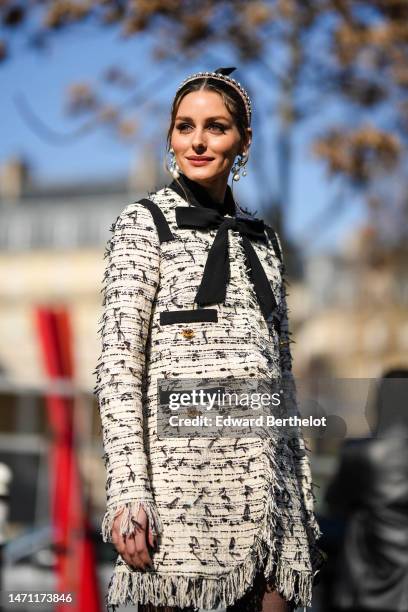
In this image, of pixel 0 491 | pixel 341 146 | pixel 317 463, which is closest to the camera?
pixel 0 491

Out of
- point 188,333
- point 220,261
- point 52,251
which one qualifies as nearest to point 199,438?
point 188,333

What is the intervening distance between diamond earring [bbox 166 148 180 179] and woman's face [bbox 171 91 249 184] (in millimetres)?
36

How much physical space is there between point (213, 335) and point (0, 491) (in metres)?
1.70

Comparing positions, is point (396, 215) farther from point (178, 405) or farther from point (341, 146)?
point (178, 405)

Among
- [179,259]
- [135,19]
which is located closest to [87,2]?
[135,19]

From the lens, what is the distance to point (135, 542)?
239 centimetres

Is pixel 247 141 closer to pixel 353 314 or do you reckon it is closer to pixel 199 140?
pixel 199 140

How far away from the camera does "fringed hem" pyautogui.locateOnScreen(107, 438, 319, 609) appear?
2441mm

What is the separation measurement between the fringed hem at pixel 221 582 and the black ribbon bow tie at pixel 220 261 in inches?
16.4

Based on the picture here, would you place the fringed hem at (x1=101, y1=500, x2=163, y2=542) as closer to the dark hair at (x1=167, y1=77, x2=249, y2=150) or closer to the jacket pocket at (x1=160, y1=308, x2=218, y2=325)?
the jacket pocket at (x1=160, y1=308, x2=218, y2=325)

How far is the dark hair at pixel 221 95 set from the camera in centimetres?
287

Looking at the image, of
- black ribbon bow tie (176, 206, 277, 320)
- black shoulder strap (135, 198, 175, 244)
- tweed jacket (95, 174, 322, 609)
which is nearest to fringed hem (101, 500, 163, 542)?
tweed jacket (95, 174, 322, 609)

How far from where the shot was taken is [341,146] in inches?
372

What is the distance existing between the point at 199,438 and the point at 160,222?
1.91ft
